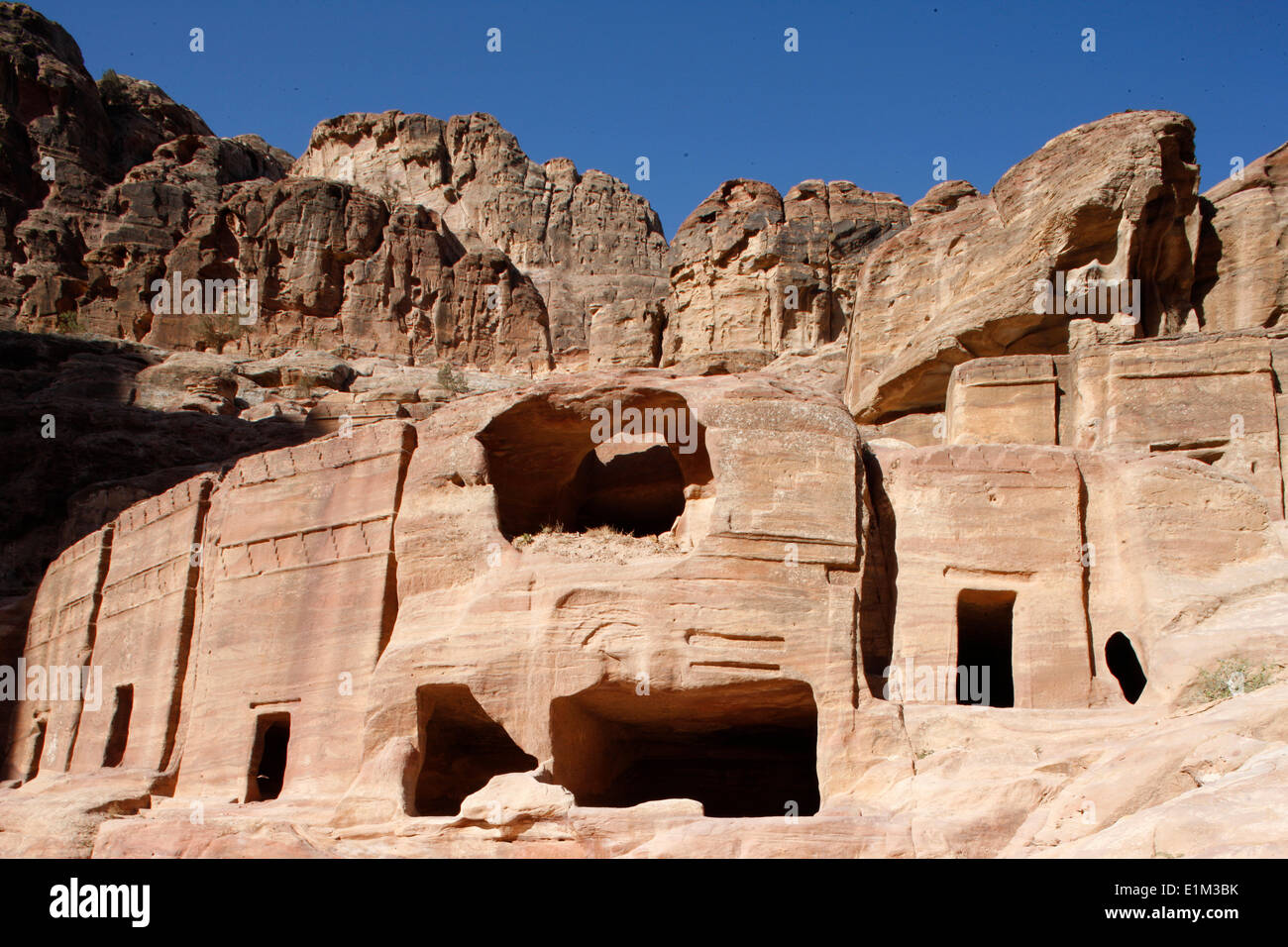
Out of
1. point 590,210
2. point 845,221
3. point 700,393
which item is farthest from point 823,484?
point 590,210

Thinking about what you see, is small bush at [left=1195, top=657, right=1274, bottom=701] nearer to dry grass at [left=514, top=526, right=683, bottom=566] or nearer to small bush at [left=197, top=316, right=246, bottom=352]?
dry grass at [left=514, top=526, right=683, bottom=566]

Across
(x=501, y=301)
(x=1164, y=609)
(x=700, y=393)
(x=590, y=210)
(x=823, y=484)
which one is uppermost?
(x=590, y=210)

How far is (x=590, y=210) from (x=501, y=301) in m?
26.4

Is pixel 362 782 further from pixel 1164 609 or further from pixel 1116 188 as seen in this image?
pixel 1116 188

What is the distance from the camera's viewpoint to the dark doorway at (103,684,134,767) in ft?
67.5

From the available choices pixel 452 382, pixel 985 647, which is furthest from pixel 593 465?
pixel 452 382

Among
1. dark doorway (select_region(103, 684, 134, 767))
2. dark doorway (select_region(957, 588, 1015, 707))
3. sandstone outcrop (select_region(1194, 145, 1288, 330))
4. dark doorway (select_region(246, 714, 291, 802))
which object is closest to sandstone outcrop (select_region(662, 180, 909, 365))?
sandstone outcrop (select_region(1194, 145, 1288, 330))

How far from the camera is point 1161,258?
24578mm

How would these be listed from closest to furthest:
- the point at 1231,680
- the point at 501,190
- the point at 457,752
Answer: the point at 1231,680, the point at 457,752, the point at 501,190

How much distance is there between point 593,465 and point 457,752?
5.63m

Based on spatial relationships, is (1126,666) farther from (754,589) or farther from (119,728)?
(119,728)

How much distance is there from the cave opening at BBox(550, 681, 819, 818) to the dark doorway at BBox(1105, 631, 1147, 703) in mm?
4703

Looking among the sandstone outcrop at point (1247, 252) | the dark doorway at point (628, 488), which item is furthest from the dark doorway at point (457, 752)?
the sandstone outcrop at point (1247, 252)

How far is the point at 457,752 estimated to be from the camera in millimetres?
18703
